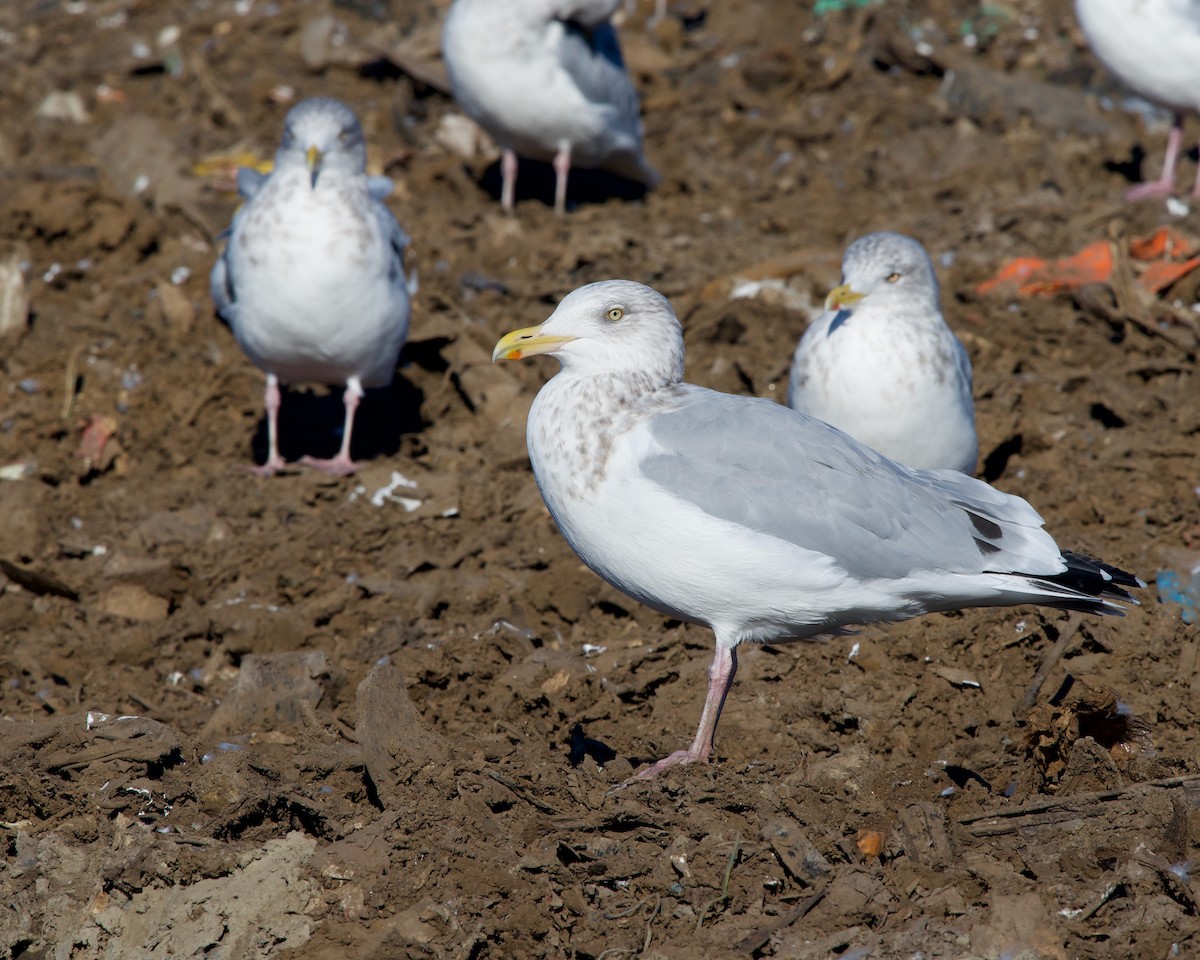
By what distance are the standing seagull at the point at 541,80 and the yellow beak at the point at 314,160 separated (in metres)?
3.33

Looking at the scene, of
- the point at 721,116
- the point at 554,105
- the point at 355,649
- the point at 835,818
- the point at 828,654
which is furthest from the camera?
the point at 721,116

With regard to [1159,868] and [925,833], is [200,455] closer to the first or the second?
[925,833]

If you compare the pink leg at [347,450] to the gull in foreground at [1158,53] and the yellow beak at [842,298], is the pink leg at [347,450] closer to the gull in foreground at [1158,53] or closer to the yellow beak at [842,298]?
the yellow beak at [842,298]

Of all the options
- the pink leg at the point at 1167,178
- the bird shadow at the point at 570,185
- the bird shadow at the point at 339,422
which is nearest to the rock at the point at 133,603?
the bird shadow at the point at 339,422

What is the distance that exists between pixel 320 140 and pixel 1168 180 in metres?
6.33

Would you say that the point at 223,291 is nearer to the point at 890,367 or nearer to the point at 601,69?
the point at 890,367

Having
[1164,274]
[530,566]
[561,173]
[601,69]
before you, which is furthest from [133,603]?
[1164,274]

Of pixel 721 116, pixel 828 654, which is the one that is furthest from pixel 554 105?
pixel 828 654

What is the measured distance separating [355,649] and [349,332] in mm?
2001

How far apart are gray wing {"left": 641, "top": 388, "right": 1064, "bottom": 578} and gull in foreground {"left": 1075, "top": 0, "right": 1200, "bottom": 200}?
6.30 meters

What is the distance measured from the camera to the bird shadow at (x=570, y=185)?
38.3ft

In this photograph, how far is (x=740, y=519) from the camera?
474 centimetres

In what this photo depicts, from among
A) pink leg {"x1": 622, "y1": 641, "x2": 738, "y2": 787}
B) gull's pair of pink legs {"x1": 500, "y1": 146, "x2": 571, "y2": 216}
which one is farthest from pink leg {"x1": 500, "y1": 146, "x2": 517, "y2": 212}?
pink leg {"x1": 622, "y1": 641, "x2": 738, "y2": 787}

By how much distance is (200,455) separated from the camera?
8.41 m
